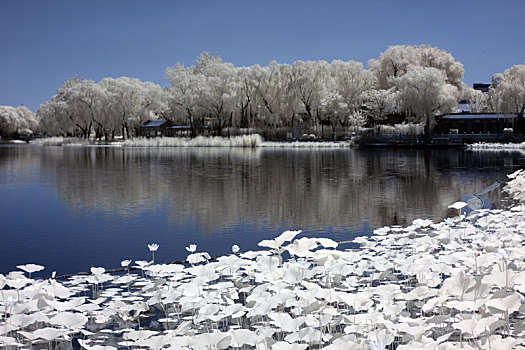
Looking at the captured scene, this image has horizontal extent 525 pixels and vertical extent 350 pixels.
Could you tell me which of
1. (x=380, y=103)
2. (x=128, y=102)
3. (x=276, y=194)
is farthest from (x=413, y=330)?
(x=128, y=102)

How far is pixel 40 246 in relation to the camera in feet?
26.3

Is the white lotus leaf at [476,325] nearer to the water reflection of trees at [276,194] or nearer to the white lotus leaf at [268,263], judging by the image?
the white lotus leaf at [268,263]

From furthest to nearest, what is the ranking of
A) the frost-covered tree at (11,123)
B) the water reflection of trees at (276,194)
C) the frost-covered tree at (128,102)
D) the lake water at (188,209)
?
the frost-covered tree at (11,123)
the frost-covered tree at (128,102)
the water reflection of trees at (276,194)
the lake water at (188,209)

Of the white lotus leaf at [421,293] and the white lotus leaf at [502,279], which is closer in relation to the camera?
the white lotus leaf at [502,279]

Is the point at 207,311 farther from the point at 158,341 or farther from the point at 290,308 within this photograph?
the point at 290,308

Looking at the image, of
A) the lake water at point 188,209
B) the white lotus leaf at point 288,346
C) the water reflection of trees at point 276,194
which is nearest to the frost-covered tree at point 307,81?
the water reflection of trees at point 276,194

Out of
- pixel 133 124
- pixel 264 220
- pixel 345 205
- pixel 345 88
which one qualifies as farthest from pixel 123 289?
pixel 133 124

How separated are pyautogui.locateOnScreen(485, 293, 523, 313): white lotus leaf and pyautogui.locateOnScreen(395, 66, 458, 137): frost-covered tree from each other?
53342 mm

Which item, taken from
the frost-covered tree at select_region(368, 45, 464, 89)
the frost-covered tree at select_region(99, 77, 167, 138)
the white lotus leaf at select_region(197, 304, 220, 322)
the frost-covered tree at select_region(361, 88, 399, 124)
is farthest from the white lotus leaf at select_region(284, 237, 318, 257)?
the frost-covered tree at select_region(99, 77, 167, 138)

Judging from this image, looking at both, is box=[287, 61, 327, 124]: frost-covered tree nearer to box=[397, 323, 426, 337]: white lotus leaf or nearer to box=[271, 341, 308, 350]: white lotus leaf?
box=[397, 323, 426, 337]: white lotus leaf

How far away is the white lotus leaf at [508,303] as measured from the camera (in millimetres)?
3017

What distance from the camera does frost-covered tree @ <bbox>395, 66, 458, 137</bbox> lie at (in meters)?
53.4

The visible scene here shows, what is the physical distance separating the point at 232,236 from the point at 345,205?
4091mm

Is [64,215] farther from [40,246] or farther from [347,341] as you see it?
[347,341]
